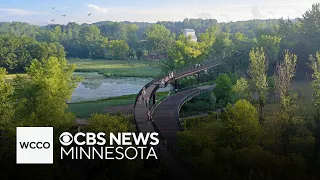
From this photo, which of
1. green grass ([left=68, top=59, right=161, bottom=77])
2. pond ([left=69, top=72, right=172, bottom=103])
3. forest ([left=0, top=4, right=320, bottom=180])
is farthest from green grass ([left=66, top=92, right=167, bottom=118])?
green grass ([left=68, top=59, right=161, bottom=77])

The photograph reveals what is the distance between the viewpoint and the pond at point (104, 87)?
5922cm

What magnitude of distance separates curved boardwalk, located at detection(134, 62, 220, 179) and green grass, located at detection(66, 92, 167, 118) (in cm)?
861

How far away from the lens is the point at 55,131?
25.6 meters

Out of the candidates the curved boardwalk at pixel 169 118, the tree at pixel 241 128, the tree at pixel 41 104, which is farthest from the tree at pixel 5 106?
the tree at pixel 241 128

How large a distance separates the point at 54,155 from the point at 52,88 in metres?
7.74

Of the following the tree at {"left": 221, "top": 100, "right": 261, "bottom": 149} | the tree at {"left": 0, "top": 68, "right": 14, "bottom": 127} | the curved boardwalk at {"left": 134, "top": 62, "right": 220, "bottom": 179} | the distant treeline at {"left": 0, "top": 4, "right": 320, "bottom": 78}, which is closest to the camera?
the curved boardwalk at {"left": 134, "top": 62, "right": 220, "bottom": 179}

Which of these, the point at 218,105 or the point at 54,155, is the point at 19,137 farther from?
the point at 218,105

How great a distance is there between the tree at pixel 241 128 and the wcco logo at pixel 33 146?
36.4ft

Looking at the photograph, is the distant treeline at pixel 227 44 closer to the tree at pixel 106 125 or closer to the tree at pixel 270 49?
the tree at pixel 270 49

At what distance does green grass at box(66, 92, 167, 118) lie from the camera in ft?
151

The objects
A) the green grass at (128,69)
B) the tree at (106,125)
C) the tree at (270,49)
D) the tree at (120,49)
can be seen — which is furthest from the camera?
the tree at (120,49)

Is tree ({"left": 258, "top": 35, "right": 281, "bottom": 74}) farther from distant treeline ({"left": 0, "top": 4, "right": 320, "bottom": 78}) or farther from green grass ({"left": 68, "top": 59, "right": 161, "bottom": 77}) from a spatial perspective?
green grass ({"left": 68, "top": 59, "right": 161, "bottom": 77})

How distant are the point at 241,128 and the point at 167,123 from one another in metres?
8.15

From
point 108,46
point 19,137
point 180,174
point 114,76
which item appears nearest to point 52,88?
point 19,137
